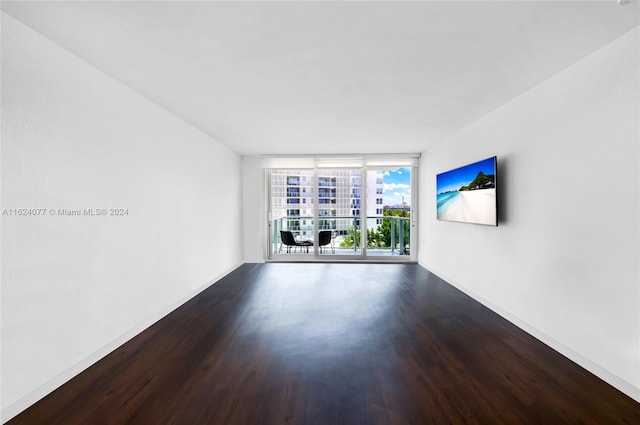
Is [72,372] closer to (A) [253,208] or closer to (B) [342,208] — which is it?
(A) [253,208]

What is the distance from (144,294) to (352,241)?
4614 millimetres

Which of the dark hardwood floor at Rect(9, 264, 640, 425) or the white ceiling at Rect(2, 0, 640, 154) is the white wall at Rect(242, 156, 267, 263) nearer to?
the dark hardwood floor at Rect(9, 264, 640, 425)

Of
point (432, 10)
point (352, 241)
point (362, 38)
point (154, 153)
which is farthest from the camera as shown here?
point (352, 241)

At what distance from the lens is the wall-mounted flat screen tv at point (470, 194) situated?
3143 millimetres

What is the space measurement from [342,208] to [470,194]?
3255 mm

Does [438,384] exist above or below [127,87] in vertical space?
below

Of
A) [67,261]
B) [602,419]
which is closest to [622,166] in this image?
[602,419]

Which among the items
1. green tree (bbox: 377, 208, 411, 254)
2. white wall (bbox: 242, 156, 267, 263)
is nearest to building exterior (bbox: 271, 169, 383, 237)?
green tree (bbox: 377, 208, 411, 254)

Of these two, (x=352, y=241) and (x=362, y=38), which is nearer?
(x=362, y=38)

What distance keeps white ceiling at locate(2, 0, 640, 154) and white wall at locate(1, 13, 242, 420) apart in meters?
0.26

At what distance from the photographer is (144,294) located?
286cm

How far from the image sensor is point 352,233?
21.7 feet

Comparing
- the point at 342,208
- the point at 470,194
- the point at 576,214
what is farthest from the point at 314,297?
the point at 342,208

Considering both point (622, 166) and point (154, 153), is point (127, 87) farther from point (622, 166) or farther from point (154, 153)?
point (622, 166)
